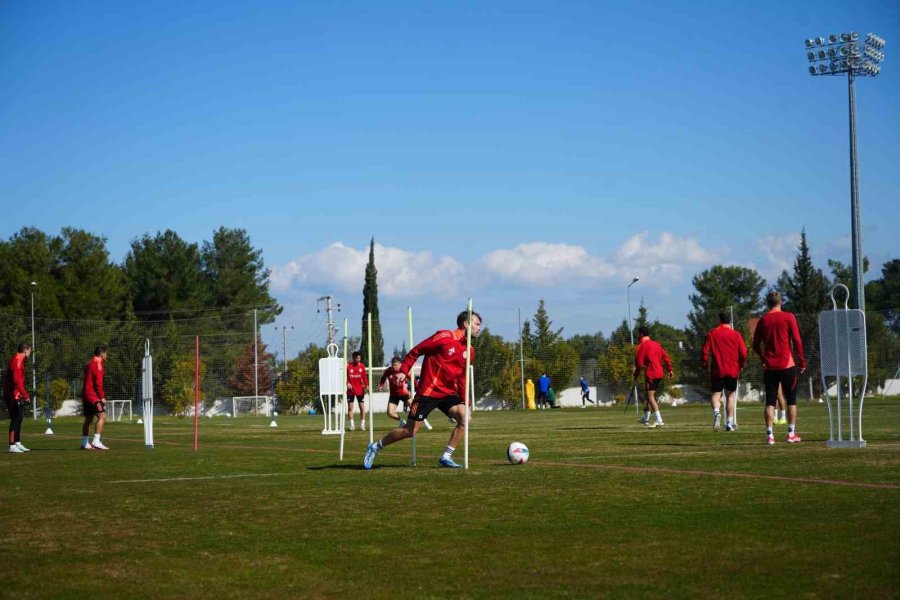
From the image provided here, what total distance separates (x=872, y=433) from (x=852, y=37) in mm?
34976

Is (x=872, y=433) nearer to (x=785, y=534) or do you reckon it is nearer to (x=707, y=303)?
(x=785, y=534)

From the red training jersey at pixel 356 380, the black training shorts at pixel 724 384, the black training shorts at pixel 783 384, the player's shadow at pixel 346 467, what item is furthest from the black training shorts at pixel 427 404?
the red training jersey at pixel 356 380

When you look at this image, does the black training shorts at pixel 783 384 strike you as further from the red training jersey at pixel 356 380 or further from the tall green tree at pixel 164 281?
the tall green tree at pixel 164 281

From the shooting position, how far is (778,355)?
15656mm

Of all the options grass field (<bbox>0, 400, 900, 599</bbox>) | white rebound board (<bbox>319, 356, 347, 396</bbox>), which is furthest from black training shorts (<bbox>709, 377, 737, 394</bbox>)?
white rebound board (<bbox>319, 356, 347, 396</bbox>)

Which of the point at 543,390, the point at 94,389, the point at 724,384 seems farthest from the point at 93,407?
the point at 543,390

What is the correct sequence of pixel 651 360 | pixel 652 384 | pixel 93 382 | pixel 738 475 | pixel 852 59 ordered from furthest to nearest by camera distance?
pixel 852 59
pixel 651 360
pixel 652 384
pixel 93 382
pixel 738 475

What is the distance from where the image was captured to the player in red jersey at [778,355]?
15.6 metres

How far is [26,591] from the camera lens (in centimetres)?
596

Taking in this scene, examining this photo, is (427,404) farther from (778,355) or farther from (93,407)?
(93,407)

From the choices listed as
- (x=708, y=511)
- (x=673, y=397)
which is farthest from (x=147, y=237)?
(x=708, y=511)

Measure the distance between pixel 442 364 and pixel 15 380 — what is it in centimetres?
1151

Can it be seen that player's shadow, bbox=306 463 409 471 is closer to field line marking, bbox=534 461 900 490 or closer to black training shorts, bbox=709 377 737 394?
field line marking, bbox=534 461 900 490

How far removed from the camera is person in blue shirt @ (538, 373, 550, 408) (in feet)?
188
